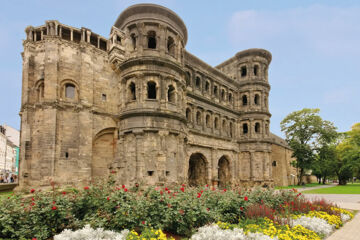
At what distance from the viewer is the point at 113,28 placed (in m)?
18.6

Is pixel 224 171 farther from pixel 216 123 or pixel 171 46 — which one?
pixel 171 46

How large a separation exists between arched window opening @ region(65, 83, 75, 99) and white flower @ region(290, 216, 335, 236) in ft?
57.7

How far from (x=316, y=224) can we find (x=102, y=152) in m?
15.9

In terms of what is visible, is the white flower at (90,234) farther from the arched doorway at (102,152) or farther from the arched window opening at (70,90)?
the arched window opening at (70,90)

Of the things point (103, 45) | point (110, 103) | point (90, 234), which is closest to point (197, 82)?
point (110, 103)

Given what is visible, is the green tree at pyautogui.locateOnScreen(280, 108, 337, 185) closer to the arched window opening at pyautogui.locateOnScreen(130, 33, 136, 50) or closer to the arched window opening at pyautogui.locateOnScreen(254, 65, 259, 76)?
the arched window opening at pyautogui.locateOnScreen(254, 65, 259, 76)

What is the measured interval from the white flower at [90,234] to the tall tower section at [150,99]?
29.0 ft

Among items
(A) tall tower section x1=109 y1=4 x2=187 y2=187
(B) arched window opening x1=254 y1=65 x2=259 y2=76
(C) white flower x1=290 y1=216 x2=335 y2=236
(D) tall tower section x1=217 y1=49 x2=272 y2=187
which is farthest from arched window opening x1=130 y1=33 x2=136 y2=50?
(B) arched window opening x1=254 y1=65 x2=259 y2=76

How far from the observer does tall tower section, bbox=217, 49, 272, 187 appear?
27828 millimetres

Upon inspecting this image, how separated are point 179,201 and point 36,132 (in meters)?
14.8

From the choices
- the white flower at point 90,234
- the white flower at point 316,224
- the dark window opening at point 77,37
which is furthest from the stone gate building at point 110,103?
the white flower at point 316,224

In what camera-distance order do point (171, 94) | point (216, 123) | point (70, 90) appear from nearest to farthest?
point (171, 94) → point (70, 90) → point (216, 123)

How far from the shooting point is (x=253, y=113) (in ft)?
94.0

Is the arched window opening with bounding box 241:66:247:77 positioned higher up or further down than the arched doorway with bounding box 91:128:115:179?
higher up
